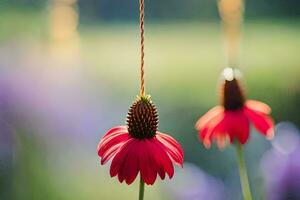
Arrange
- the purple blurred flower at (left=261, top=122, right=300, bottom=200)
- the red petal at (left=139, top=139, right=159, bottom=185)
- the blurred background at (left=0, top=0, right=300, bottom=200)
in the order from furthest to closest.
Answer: the blurred background at (left=0, top=0, right=300, bottom=200) → the purple blurred flower at (left=261, top=122, right=300, bottom=200) → the red petal at (left=139, top=139, right=159, bottom=185)

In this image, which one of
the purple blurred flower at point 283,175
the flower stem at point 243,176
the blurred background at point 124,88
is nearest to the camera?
the flower stem at point 243,176

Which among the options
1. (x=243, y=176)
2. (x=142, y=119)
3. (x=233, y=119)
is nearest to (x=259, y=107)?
(x=233, y=119)

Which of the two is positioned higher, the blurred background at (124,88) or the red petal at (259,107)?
the red petal at (259,107)

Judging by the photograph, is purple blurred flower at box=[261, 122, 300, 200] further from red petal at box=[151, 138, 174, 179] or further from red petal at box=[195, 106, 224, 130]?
red petal at box=[151, 138, 174, 179]

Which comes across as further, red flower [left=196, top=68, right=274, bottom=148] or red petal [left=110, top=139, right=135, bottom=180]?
red flower [left=196, top=68, right=274, bottom=148]

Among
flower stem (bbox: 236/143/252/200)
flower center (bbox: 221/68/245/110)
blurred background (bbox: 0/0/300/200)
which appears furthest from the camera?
blurred background (bbox: 0/0/300/200)

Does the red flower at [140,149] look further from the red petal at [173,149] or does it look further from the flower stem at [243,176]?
the flower stem at [243,176]

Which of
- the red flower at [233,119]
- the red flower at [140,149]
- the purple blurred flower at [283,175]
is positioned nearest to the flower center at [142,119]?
the red flower at [140,149]

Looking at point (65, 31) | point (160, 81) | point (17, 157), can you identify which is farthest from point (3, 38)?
point (17, 157)

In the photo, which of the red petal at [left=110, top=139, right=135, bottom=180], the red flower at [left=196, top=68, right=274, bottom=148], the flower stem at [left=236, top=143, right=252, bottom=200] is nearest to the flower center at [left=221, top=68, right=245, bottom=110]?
the red flower at [left=196, top=68, right=274, bottom=148]
